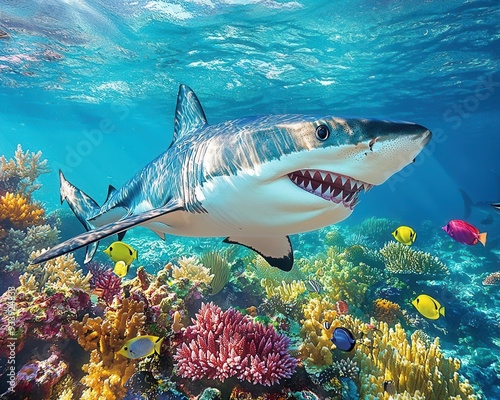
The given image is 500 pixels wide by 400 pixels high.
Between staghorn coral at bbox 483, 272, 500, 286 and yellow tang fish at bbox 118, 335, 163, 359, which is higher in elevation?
yellow tang fish at bbox 118, 335, 163, 359

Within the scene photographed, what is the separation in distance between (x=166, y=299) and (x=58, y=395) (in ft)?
5.17

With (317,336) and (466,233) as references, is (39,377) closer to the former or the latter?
(317,336)

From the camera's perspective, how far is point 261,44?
17.3 m

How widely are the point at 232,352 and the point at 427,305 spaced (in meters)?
4.29

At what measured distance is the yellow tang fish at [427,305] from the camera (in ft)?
18.5

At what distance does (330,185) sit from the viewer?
2.02 meters

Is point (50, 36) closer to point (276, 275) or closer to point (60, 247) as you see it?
point (276, 275)

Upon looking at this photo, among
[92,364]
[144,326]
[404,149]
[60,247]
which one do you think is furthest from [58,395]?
[404,149]

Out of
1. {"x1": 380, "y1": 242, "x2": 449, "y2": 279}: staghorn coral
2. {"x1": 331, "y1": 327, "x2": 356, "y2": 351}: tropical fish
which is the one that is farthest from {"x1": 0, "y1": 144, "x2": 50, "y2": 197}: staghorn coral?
{"x1": 380, "y1": 242, "x2": 449, "y2": 279}: staghorn coral

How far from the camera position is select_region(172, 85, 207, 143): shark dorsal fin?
4387 millimetres

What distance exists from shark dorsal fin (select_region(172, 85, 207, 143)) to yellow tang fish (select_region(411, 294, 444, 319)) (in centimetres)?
497

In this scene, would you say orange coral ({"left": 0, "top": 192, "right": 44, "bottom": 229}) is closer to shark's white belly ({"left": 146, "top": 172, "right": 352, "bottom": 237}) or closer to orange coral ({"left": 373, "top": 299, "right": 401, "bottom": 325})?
shark's white belly ({"left": 146, "top": 172, "right": 352, "bottom": 237})

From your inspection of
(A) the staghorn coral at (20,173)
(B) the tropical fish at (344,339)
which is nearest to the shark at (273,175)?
(B) the tropical fish at (344,339)

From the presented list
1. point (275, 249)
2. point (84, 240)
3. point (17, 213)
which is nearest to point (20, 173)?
point (17, 213)
